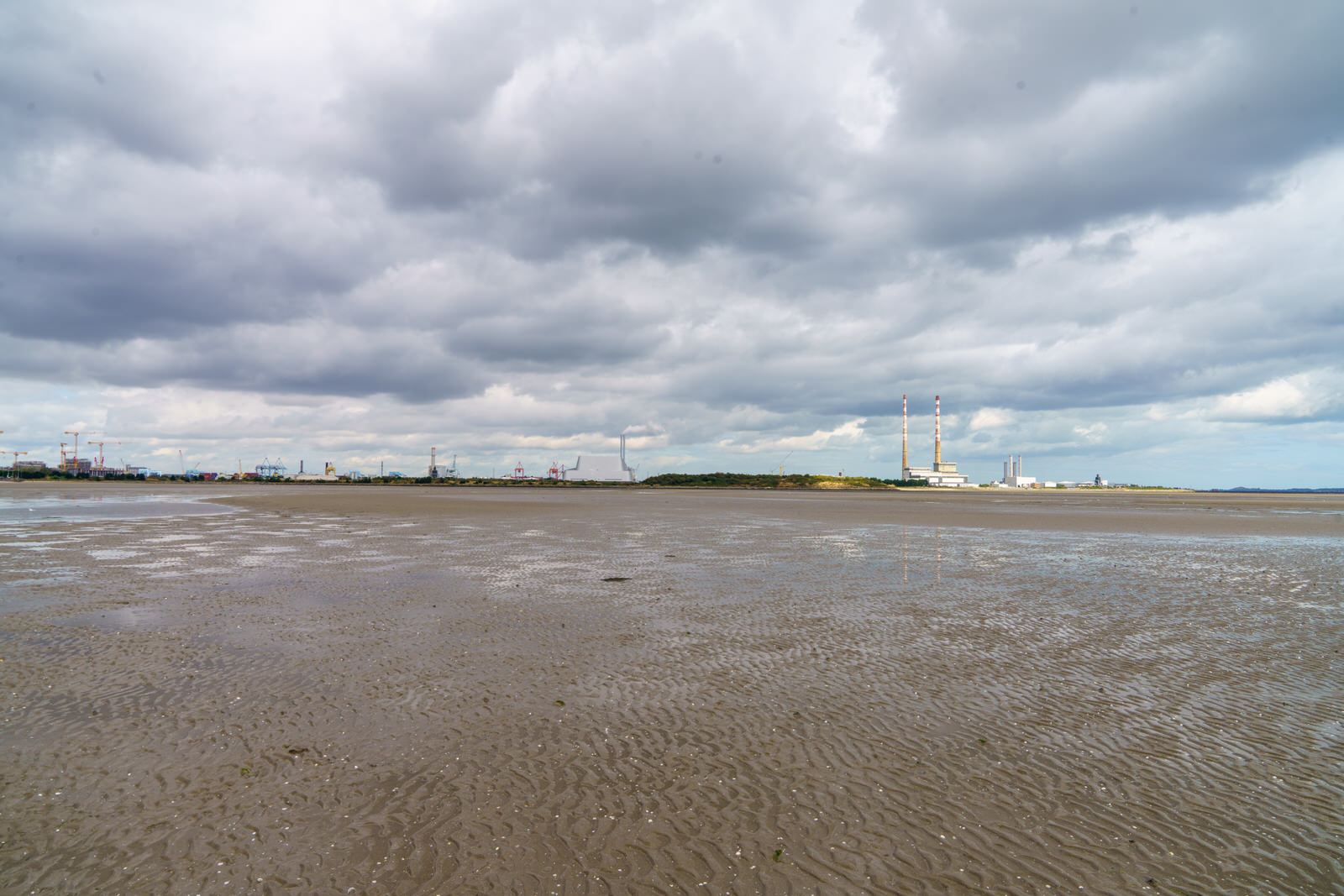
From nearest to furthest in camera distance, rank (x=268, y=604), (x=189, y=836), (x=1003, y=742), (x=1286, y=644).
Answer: (x=189, y=836), (x=1003, y=742), (x=1286, y=644), (x=268, y=604)

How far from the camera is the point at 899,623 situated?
38.1 feet

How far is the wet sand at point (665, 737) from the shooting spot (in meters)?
4.45

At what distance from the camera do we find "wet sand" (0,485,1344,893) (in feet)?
14.6

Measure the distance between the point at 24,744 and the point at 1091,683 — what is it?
39.8 ft

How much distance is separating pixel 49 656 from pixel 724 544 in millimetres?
18660

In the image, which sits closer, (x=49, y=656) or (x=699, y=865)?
(x=699, y=865)

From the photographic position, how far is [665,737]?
652cm

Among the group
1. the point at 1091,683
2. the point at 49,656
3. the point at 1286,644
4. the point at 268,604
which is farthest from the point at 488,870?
the point at 1286,644

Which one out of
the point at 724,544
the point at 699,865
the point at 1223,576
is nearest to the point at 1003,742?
the point at 699,865

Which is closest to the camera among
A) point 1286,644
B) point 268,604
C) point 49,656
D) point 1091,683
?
point 1091,683

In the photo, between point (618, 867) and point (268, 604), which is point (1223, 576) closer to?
point (618, 867)

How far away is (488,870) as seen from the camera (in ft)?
14.1

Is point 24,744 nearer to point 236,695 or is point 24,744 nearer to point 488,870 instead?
point 236,695

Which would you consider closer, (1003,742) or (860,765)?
(860,765)
